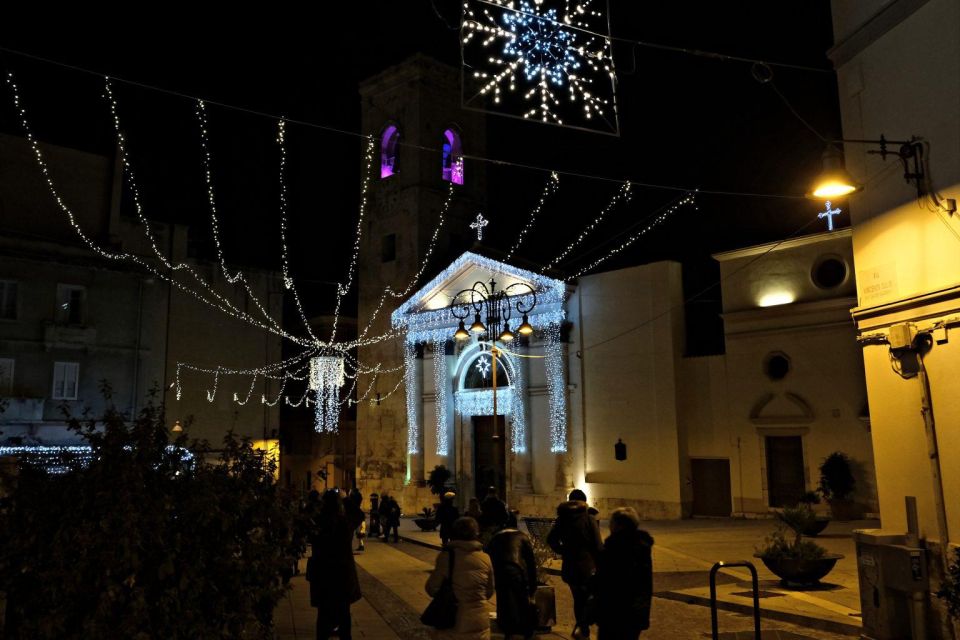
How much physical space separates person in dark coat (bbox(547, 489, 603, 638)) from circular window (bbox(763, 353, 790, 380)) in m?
15.1

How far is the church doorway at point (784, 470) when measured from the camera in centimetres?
2161

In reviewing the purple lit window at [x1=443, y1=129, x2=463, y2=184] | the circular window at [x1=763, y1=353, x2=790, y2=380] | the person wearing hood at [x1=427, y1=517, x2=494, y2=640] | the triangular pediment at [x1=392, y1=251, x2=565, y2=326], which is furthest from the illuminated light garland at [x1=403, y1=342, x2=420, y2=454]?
the person wearing hood at [x1=427, y1=517, x2=494, y2=640]

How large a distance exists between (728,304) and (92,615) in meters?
21.7

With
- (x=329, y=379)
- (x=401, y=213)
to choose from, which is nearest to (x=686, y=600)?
(x=329, y=379)

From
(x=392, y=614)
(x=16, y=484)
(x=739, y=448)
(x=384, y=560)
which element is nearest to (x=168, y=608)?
(x=16, y=484)

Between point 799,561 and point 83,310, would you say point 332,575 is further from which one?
point 83,310

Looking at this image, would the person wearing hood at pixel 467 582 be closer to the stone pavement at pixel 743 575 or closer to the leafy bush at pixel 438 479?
the stone pavement at pixel 743 575

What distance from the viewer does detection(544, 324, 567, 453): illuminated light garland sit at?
26.8 meters

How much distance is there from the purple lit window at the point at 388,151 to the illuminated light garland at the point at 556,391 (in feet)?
39.1

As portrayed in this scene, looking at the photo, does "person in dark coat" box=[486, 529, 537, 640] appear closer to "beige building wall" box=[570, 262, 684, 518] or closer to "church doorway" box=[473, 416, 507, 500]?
"beige building wall" box=[570, 262, 684, 518]

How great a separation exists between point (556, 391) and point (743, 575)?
44.8ft

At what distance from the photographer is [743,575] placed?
538 inches

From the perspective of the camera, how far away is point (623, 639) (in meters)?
6.64

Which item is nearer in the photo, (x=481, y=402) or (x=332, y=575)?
(x=332, y=575)
